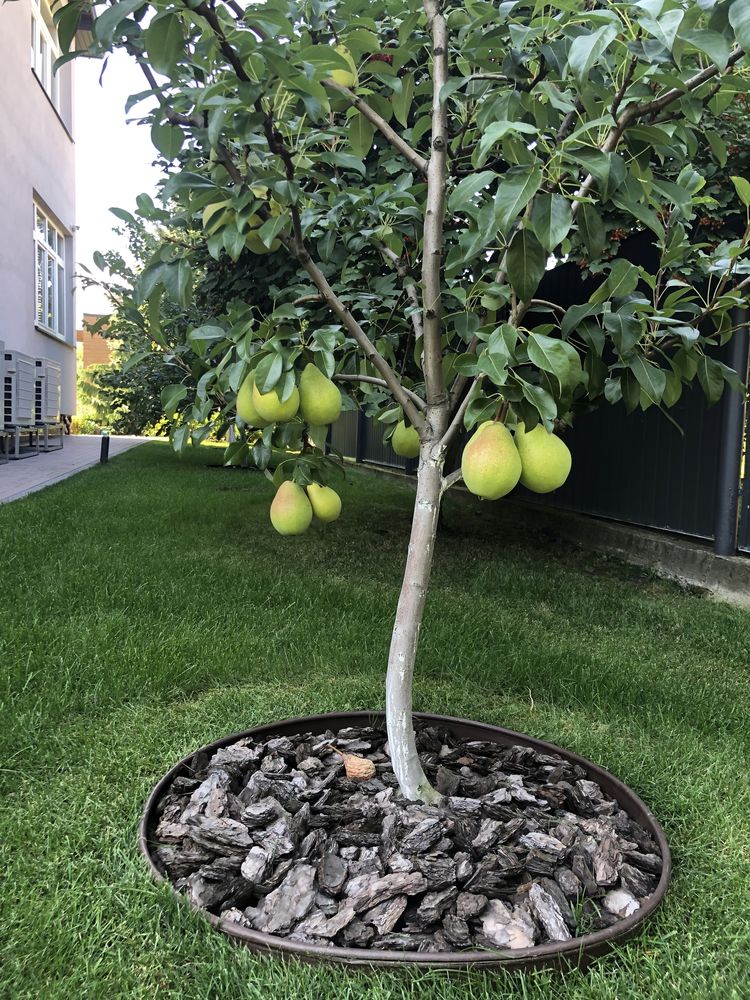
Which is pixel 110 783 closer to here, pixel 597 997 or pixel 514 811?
pixel 514 811

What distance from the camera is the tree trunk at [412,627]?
1.83 m

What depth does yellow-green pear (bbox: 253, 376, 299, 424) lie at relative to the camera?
158cm

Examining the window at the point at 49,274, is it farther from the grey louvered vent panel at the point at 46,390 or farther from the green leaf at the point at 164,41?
the green leaf at the point at 164,41

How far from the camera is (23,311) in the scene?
12.8 metres

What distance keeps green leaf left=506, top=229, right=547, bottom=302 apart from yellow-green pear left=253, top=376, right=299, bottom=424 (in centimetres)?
50

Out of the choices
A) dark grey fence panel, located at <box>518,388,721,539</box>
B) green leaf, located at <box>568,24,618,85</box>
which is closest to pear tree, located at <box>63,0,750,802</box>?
green leaf, located at <box>568,24,618,85</box>

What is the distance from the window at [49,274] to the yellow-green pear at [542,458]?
14.4 meters

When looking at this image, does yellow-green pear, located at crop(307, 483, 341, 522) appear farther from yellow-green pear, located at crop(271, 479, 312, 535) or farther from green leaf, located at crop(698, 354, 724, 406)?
green leaf, located at crop(698, 354, 724, 406)

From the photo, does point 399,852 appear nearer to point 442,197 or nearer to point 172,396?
point 172,396

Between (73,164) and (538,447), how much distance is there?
19735 millimetres

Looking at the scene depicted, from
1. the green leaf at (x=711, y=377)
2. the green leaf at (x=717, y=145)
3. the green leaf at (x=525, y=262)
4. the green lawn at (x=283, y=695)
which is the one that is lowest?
the green lawn at (x=283, y=695)

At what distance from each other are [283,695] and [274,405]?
1621 millimetres

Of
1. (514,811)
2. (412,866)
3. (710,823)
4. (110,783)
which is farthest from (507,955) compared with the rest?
(110,783)

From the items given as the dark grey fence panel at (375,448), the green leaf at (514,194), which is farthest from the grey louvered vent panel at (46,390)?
the green leaf at (514,194)
